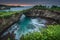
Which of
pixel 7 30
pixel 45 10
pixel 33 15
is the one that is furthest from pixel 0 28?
pixel 45 10

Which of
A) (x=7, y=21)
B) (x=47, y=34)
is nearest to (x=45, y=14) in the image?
(x=47, y=34)

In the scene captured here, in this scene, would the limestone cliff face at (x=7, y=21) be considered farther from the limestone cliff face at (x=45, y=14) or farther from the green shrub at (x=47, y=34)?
the green shrub at (x=47, y=34)

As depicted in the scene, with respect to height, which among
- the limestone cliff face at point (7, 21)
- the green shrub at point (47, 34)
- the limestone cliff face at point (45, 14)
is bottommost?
the green shrub at point (47, 34)

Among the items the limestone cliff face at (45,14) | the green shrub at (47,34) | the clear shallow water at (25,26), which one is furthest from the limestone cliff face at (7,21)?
the green shrub at (47,34)

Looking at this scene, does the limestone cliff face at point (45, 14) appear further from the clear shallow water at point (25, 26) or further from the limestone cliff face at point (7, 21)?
the limestone cliff face at point (7, 21)

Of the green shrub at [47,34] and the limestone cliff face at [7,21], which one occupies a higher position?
the limestone cliff face at [7,21]

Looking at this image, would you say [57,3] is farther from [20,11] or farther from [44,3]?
[20,11]

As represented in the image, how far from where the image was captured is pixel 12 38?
7.30ft

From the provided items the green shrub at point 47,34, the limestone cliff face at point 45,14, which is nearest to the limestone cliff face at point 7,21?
the limestone cliff face at point 45,14

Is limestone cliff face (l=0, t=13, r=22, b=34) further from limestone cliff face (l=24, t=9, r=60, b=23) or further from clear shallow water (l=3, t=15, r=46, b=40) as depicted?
limestone cliff face (l=24, t=9, r=60, b=23)

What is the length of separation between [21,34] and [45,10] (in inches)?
21.9

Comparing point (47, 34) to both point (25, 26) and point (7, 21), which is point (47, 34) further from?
point (7, 21)

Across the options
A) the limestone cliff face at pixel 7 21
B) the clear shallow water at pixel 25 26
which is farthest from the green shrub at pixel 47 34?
the limestone cliff face at pixel 7 21

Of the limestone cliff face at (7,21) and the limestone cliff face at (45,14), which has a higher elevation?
the limestone cliff face at (45,14)
